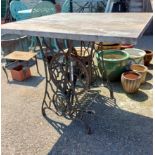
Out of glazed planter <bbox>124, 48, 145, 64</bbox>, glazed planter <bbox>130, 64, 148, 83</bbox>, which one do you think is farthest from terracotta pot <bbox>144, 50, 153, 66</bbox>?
glazed planter <bbox>130, 64, 148, 83</bbox>

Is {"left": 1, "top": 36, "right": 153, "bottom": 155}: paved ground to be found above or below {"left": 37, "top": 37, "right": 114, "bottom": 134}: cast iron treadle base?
below

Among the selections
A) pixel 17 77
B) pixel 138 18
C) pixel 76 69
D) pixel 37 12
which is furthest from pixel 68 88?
pixel 37 12

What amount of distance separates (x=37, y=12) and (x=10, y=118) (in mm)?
2302

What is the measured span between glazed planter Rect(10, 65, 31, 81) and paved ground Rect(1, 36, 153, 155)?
52 cm

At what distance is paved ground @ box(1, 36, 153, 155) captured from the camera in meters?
2.25

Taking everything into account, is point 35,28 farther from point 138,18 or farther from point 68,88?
point 138,18

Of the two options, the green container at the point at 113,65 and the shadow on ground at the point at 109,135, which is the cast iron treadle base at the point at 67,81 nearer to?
the shadow on ground at the point at 109,135

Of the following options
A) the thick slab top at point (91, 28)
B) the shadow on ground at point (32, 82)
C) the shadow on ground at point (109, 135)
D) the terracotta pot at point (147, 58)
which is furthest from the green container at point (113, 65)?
the shadow on ground at point (32, 82)

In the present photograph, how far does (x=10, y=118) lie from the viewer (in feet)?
9.12

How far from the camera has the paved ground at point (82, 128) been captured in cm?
225

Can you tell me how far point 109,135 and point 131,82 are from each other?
837 mm

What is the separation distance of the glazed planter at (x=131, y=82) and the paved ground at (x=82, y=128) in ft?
0.26

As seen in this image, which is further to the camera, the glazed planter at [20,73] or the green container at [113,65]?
the glazed planter at [20,73]

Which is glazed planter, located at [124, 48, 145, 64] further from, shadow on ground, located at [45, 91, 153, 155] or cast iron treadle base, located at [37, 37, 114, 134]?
cast iron treadle base, located at [37, 37, 114, 134]
